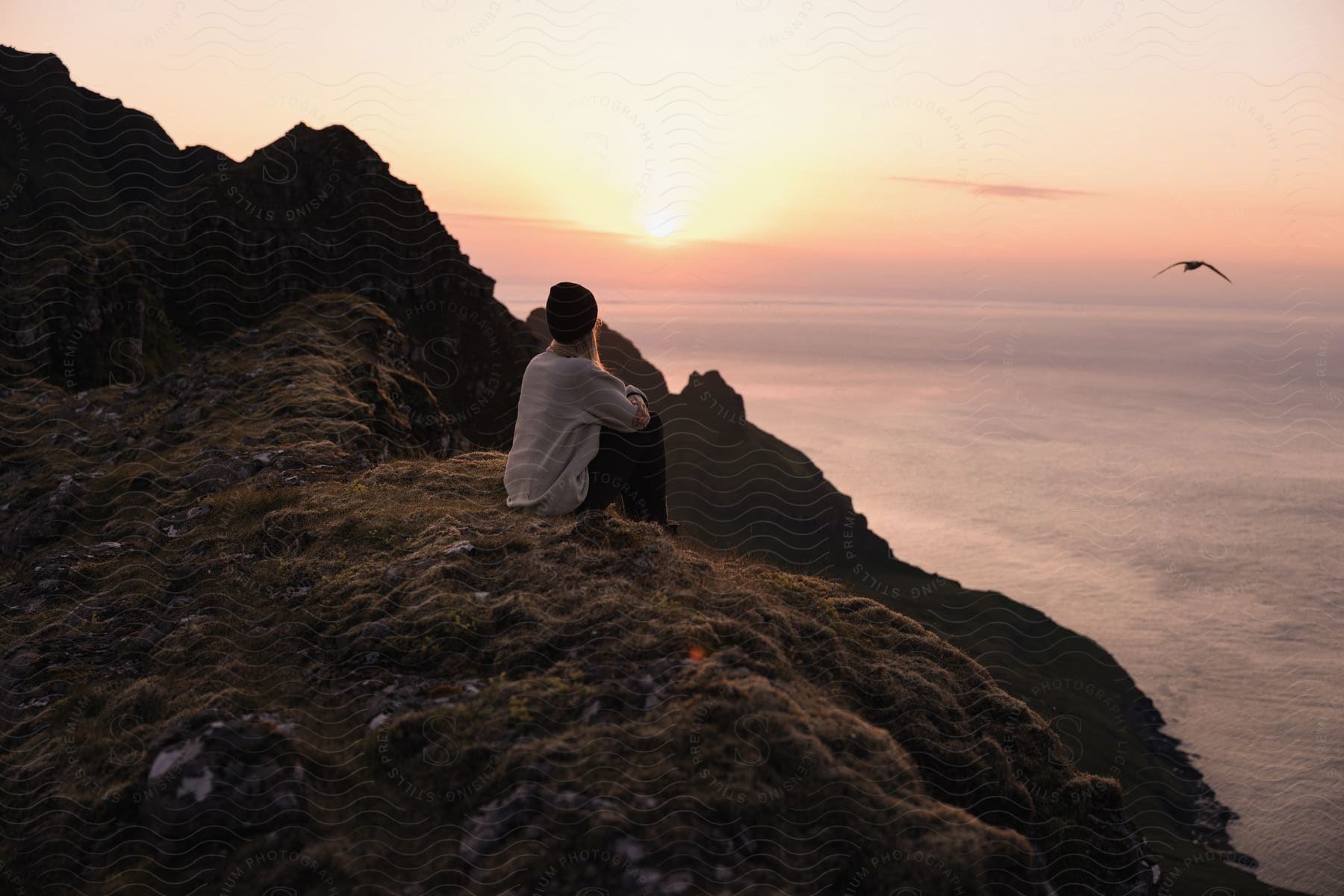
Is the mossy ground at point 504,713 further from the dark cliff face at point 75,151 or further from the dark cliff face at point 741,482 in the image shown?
the dark cliff face at point 741,482

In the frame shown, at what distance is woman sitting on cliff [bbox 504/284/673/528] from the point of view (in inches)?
362

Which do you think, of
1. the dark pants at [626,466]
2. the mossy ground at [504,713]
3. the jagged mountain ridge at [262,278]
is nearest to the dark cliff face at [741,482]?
the jagged mountain ridge at [262,278]

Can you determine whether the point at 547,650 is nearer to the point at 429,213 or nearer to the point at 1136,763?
the point at 429,213

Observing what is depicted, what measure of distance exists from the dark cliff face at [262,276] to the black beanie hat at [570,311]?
65.3ft

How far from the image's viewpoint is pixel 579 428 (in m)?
9.35

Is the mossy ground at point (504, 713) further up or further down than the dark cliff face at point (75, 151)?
further down

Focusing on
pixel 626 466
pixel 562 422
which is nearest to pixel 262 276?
pixel 562 422

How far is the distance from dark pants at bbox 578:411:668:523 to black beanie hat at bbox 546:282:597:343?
4.07 ft

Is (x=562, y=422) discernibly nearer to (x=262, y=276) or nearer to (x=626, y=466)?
(x=626, y=466)

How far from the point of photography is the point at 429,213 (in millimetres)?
35719

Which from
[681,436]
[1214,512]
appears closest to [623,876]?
[681,436]

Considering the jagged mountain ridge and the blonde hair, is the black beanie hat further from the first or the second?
the jagged mountain ridge

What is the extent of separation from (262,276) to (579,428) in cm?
2474

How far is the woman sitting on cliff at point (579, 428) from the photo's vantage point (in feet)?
30.1
